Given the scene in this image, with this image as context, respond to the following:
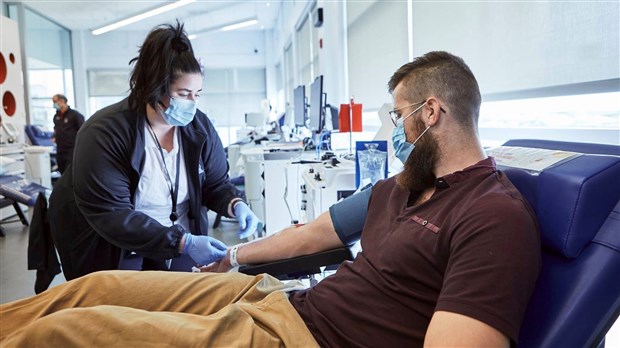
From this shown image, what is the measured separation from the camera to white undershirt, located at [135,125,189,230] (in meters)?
1.56

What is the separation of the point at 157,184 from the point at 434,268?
3.35 ft

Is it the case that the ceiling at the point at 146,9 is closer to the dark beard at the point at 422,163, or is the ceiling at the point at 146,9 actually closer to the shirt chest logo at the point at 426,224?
the dark beard at the point at 422,163

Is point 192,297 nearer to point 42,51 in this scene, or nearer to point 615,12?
point 615,12

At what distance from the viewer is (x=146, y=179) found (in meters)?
1.55

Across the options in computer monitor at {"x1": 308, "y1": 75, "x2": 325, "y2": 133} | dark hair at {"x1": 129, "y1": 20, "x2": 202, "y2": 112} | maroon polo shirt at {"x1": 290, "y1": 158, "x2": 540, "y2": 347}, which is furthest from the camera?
computer monitor at {"x1": 308, "y1": 75, "x2": 325, "y2": 133}

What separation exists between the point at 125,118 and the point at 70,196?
0.32m

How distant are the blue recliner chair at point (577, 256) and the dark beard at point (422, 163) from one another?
248 mm

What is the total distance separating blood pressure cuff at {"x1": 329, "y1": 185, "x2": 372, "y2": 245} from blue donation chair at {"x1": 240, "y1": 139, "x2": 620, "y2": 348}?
1.53ft

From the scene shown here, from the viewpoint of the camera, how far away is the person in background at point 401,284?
2.52ft

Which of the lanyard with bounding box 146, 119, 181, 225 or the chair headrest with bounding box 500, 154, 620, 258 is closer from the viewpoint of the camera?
the chair headrest with bounding box 500, 154, 620, 258

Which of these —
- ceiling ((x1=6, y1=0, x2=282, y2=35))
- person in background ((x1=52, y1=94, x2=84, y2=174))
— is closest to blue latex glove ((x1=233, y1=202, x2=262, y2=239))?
person in background ((x1=52, y1=94, x2=84, y2=174))

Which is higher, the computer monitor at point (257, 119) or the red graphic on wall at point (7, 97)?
the red graphic on wall at point (7, 97)

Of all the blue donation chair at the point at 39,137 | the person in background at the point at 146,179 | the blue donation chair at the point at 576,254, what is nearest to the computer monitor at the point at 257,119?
the blue donation chair at the point at 39,137

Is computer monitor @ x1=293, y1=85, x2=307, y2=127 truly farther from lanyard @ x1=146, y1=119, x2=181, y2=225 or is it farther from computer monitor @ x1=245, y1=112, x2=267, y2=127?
computer monitor @ x1=245, y1=112, x2=267, y2=127
